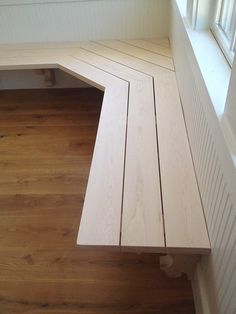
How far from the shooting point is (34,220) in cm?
172

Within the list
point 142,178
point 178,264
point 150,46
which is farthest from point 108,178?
point 150,46

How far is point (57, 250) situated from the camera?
154cm

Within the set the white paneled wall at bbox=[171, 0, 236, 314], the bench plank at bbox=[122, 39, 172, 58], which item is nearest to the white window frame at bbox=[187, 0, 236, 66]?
the white paneled wall at bbox=[171, 0, 236, 314]

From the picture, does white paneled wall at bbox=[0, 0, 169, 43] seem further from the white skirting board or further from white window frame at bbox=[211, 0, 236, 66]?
the white skirting board

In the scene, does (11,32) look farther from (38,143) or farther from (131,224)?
(131,224)

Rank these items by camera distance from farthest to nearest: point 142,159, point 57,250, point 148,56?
point 148,56, point 57,250, point 142,159

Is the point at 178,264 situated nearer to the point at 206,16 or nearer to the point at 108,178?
the point at 108,178

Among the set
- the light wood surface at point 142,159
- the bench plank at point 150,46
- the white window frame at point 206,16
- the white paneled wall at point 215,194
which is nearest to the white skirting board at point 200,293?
the white paneled wall at point 215,194

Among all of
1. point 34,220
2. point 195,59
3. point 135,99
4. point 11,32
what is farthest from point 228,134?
point 11,32

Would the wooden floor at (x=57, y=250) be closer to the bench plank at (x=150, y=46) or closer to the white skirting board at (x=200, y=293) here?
the white skirting board at (x=200, y=293)

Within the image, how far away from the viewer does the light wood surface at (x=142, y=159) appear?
109 centimetres

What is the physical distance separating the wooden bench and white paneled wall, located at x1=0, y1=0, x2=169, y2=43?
45 cm

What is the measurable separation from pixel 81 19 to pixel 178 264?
218 centimetres

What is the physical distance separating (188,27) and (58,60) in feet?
3.89
